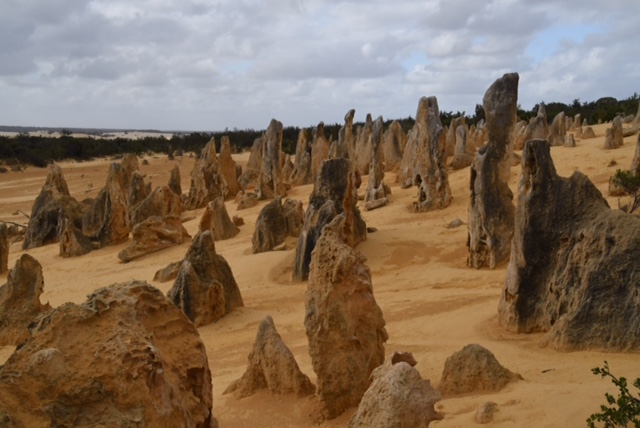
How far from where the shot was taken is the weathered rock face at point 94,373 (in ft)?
11.7

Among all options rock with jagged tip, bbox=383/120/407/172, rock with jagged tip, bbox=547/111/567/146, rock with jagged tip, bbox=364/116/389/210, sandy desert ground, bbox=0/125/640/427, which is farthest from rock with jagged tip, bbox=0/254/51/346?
rock with jagged tip, bbox=547/111/567/146

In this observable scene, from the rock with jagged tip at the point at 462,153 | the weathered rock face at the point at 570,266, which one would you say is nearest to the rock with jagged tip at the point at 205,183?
the rock with jagged tip at the point at 462,153

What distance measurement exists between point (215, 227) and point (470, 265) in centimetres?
795

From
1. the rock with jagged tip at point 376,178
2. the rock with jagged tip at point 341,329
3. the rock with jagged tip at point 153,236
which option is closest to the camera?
the rock with jagged tip at point 341,329

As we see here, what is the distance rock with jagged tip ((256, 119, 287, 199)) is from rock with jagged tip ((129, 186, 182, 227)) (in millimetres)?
4796

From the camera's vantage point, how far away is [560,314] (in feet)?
22.8

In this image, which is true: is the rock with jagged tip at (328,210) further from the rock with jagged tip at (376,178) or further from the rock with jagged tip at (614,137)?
the rock with jagged tip at (614,137)

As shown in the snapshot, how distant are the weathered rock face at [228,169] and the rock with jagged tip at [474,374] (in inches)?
810

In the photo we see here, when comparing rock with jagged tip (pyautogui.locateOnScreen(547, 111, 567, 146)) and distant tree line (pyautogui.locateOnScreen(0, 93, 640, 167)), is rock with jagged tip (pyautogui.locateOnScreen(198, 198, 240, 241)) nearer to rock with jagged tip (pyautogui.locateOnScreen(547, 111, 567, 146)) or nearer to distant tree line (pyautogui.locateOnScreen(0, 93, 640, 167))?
rock with jagged tip (pyautogui.locateOnScreen(547, 111, 567, 146))

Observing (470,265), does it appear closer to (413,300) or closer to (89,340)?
(413,300)

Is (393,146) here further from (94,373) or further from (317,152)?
(94,373)

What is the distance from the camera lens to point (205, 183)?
24.7 metres

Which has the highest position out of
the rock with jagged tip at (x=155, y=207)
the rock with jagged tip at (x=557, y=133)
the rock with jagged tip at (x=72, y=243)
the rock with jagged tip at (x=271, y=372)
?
the rock with jagged tip at (x=557, y=133)

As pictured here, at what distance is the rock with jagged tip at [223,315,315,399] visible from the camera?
20.6ft
